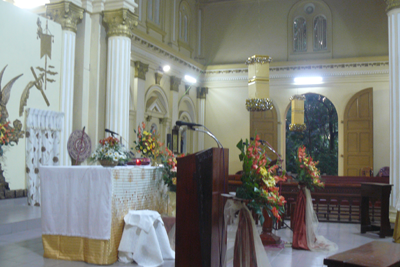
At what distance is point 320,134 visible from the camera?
64.7 ft

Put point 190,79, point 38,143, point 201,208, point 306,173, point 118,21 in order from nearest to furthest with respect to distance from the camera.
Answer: point 201,208, point 306,173, point 38,143, point 118,21, point 190,79

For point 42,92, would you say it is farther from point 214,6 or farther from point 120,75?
point 214,6

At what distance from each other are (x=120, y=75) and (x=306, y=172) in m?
4.20

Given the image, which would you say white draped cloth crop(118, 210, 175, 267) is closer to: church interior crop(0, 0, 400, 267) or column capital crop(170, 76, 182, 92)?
church interior crop(0, 0, 400, 267)

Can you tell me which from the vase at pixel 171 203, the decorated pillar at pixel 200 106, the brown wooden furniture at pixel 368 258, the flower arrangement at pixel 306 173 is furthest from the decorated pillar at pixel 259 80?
the brown wooden furniture at pixel 368 258

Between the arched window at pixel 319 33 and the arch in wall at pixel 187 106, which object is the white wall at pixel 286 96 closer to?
the arch in wall at pixel 187 106

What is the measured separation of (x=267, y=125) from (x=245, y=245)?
1113 centimetres

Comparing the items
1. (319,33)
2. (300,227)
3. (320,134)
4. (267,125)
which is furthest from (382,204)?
(320,134)

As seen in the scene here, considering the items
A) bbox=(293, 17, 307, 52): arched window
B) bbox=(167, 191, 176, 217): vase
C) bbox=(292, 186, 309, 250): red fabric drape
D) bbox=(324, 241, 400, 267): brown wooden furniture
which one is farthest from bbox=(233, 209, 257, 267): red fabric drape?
bbox=(293, 17, 307, 52): arched window

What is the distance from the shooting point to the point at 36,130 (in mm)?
6957

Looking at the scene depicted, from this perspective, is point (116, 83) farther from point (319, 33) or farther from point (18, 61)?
point (319, 33)

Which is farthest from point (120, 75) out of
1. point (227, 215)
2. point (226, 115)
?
point (226, 115)

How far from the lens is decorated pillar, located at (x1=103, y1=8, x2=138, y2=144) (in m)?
7.72

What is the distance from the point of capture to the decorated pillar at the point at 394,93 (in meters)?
7.77
